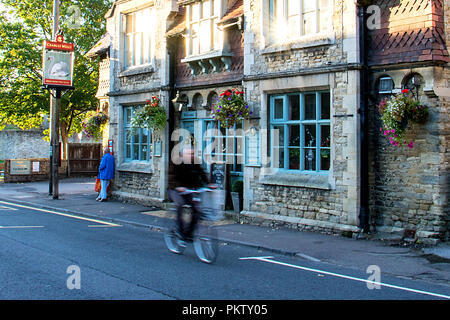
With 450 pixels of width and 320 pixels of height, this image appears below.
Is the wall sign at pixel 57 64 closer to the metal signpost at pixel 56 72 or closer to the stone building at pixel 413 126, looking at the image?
the metal signpost at pixel 56 72

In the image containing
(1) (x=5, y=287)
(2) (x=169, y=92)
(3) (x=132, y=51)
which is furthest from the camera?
(3) (x=132, y=51)

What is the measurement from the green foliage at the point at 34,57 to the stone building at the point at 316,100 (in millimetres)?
19847

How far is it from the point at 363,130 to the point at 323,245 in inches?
112

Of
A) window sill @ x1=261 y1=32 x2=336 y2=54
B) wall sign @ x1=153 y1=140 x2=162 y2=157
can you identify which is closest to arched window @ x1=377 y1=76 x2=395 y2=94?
window sill @ x1=261 y1=32 x2=336 y2=54

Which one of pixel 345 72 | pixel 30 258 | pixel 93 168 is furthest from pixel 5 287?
pixel 93 168

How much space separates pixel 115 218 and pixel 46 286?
7.70 meters

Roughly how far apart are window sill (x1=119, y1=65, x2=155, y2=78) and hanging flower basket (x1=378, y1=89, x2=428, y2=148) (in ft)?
30.4

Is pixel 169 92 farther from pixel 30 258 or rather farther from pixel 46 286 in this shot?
pixel 46 286

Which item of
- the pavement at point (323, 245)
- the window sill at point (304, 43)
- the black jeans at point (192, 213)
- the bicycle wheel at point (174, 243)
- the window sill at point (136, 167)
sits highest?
the window sill at point (304, 43)

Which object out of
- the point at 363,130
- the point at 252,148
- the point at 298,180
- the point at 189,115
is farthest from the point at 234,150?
the point at 363,130

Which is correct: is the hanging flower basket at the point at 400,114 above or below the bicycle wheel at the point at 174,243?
above

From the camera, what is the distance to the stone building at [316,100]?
423 inches

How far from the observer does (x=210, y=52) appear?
1538 cm

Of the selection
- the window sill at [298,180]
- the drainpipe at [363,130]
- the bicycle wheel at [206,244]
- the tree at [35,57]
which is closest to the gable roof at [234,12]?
the drainpipe at [363,130]
